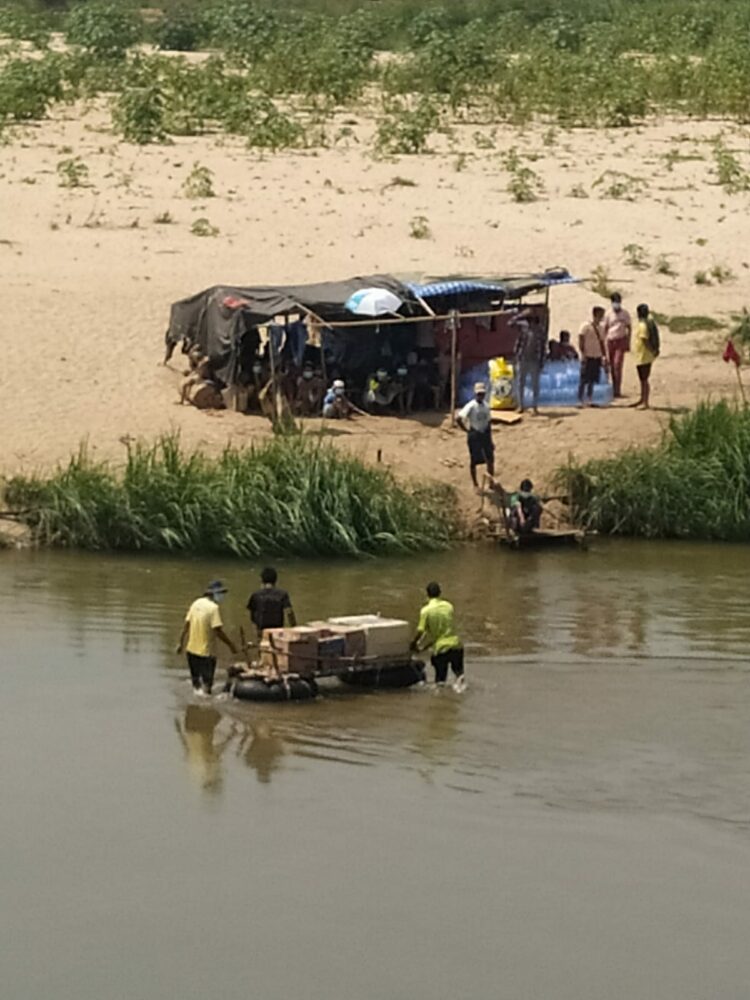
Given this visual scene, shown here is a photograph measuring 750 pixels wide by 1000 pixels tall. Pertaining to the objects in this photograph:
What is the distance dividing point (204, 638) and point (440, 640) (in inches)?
74.9

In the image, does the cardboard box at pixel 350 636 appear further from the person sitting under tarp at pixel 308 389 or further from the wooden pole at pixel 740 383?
the wooden pole at pixel 740 383

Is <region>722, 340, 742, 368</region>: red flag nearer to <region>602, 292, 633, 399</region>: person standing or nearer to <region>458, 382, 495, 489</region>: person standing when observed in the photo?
<region>602, 292, 633, 399</region>: person standing

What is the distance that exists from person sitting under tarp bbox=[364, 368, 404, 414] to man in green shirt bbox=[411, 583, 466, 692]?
24.5 ft

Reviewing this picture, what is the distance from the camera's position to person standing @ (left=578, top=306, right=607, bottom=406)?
26.3 meters

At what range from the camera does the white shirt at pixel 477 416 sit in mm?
24297

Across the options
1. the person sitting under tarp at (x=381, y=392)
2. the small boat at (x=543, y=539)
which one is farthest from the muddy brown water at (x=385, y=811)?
the person sitting under tarp at (x=381, y=392)

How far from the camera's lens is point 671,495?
2456 cm

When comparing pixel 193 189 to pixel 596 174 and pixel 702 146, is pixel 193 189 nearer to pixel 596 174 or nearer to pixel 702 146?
pixel 596 174

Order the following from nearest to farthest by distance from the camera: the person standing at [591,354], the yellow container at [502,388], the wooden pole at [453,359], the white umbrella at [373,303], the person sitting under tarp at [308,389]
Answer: the white umbrella at [373,303] → the wooden pole at [453,359] → the person sitting under tarp at [308,389] → the person standing at [591,354] → the yellow container at [502,388]

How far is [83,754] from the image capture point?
1736cm

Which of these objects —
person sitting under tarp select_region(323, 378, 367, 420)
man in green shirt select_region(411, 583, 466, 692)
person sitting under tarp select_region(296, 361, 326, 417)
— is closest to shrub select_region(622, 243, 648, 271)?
person sitting under tarp select_region(323, 378, 367, 420)

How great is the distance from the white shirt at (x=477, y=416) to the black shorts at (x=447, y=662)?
19.0 feet

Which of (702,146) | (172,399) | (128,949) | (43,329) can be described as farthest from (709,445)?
(702,146)

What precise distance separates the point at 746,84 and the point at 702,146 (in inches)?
164
